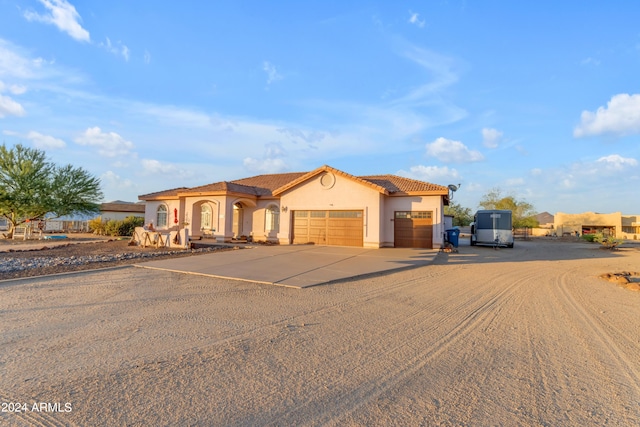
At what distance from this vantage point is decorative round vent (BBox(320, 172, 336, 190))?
21653 millimetres

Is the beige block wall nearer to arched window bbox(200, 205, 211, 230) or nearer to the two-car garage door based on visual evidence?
the two-car garage door

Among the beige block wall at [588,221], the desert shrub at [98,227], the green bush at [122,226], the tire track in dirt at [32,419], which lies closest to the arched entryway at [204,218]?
the green bush at [122,226]

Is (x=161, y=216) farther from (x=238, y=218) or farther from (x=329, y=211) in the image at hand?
(x=329, y=211)

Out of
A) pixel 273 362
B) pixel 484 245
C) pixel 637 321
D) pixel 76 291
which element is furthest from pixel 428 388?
pixel 484 245

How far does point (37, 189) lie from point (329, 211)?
77.9ft

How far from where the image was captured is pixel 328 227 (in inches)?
856

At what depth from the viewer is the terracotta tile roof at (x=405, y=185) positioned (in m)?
20.4

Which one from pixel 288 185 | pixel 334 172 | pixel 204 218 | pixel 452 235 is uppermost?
pixel 334 172

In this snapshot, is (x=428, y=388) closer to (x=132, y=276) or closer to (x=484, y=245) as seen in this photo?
(x=132, y=276)

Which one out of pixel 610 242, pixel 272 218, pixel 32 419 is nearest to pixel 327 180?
pixel 272 218

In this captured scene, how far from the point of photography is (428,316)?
6.75 meters

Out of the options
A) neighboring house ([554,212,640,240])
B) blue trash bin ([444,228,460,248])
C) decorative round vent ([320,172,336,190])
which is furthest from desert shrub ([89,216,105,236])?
neighboring house ([554,212,640,240])

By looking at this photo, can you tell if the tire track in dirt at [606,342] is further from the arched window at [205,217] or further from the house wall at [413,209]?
the arched window at [205,217]

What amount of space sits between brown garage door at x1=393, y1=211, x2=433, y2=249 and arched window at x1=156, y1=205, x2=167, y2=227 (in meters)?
17.7
